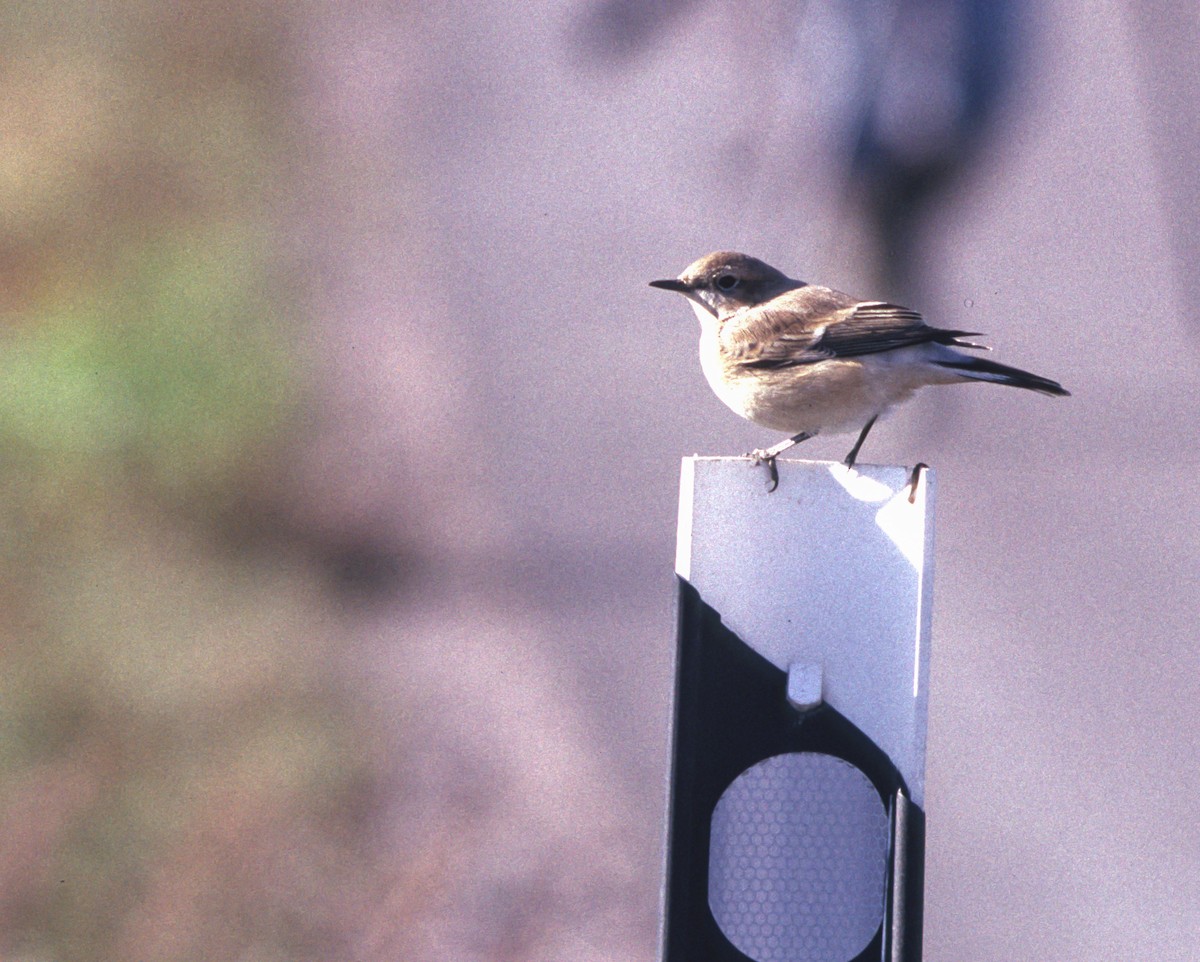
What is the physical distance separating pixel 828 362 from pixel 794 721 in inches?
50.1

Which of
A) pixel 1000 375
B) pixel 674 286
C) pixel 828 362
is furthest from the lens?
pixel 674 286

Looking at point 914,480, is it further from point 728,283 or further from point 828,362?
point 728,283

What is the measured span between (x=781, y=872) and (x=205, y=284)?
8.57ft

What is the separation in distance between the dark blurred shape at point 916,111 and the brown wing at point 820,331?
2.40ft

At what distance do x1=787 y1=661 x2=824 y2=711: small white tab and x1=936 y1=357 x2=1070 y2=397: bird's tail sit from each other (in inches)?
39.0

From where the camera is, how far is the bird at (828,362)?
100 inches

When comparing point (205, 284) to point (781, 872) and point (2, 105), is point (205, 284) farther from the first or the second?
point (781, 872)

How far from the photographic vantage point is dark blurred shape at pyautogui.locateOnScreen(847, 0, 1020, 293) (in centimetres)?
339

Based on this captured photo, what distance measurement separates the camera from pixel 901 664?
4.68ft

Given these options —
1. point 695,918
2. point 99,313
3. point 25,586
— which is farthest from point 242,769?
point 695,918

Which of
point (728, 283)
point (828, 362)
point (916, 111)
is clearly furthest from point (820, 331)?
point (916, 111)

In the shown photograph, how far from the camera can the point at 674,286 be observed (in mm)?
2916

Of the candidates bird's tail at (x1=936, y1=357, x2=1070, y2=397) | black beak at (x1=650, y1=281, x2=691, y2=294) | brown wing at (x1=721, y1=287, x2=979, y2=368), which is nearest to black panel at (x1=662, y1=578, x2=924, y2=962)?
bird's tail at (x1=936, y1=357, x2=1070, y2=397)

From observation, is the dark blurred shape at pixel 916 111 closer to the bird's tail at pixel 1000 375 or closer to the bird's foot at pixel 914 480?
the bird's tail at pixel 1000 375
